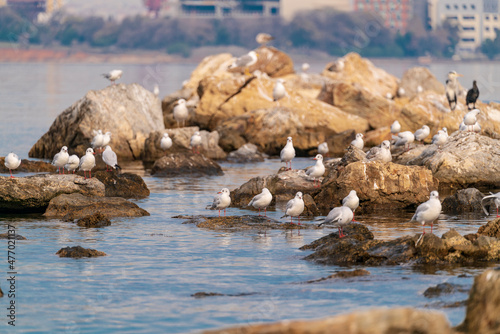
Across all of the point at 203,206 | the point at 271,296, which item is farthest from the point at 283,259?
Result: the point at 203,206

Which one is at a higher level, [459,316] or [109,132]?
[109,132]

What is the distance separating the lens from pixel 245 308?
499 inches

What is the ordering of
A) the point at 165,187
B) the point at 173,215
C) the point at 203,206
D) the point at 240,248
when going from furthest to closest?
the point at 165,187 < the point at 203,206 < the point at 173,215 < the point at 240,248

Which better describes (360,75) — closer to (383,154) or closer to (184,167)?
(184,167)

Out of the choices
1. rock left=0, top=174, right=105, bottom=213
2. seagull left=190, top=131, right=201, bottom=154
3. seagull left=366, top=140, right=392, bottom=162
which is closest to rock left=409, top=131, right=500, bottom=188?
seagull left=366, top=140, right=392, bottom=162

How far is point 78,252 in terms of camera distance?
16156 mm

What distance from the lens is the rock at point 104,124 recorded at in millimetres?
33250

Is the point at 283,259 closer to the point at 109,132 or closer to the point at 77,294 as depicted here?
the point at 77,294

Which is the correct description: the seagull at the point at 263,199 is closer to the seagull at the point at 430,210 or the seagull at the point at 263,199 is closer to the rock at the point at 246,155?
the seagull at the point at 430,210

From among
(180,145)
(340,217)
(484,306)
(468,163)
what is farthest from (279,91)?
(484,306)

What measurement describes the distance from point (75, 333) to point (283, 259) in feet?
16.7

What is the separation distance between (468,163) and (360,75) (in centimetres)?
3121

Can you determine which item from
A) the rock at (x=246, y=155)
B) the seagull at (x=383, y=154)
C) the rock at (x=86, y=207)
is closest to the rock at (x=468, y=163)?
the seagull at (x=383, y=154)

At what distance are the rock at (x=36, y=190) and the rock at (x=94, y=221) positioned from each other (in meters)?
1.92
